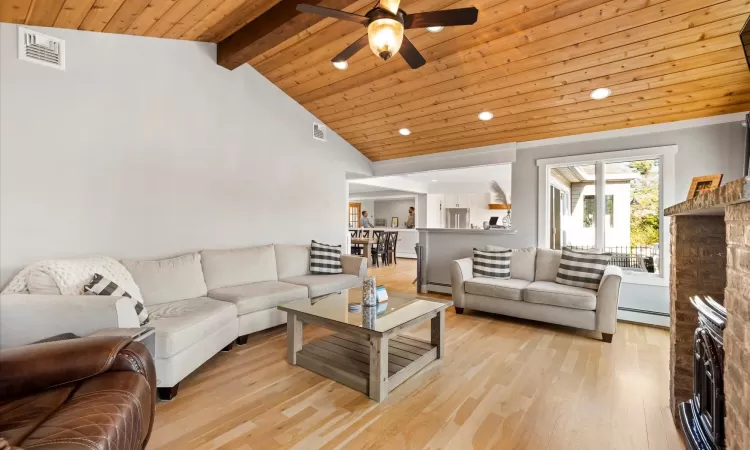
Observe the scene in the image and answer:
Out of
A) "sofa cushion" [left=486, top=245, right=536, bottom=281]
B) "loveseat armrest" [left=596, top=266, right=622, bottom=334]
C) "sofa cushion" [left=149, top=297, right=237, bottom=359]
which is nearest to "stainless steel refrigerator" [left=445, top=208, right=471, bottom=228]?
"sofa cushion" [left=486, top=245, right=536, bottom=281]

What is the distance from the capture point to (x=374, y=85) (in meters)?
4.21

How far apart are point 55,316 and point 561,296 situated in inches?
161

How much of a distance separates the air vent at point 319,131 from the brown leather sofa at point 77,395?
13.5 feet

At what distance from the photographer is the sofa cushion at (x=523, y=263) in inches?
169

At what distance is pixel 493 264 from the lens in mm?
4348

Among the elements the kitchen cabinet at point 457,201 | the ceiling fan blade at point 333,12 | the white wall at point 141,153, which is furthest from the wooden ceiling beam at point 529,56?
the kitchen cabinet at point 457,201

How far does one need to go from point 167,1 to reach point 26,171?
1.75 metres

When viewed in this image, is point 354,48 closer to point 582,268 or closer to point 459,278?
point 459,278

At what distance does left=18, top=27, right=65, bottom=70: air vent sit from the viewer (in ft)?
8.81

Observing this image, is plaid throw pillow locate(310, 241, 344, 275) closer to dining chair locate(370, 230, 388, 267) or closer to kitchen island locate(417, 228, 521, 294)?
kitchen island locate(417, 228, 521, 294)

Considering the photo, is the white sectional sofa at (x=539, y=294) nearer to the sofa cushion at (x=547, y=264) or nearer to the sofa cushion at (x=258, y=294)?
the sofa cushion at (x=547, y=264)

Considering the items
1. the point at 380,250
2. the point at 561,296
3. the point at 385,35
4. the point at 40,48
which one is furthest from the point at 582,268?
the point at 380,250

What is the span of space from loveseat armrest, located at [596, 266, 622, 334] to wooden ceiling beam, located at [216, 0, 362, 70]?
342 cm

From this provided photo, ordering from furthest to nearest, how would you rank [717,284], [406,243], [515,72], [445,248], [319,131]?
[406,243]
[445,248]
[319,131]
[515,72]
[717,284]
